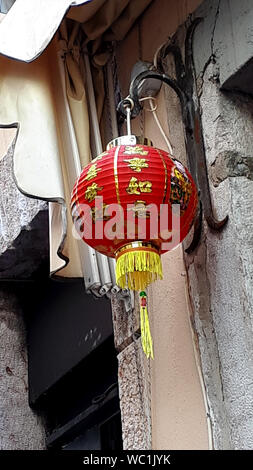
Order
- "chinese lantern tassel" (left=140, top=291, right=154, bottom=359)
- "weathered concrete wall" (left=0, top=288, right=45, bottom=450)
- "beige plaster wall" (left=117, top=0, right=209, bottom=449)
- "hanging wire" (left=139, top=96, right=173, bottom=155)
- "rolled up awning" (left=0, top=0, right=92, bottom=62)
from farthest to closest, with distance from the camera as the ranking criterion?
"weathered concrete wall" (left=0, top=288, right=45, bottom=450) → "hanging wire" (left=139, top=96, right=173, bottom=155) → "rolled up awning" (left=0, top=0, right=92, bottom=62) → "beige plaster wall" (left=117, top=0, right=209, bottom=449) → "chinese lantern tassel" (left=140, top=291, right=154, bottom=359)

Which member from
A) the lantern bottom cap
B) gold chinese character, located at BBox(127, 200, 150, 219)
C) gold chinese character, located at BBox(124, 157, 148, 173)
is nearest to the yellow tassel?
the lantern bottom cap

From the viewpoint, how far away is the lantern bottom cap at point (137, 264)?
2623mm

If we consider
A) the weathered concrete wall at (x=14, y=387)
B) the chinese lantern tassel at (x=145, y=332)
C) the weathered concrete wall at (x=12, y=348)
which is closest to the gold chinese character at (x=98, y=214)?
the chinese lantern tassel at (x=145, y=332)

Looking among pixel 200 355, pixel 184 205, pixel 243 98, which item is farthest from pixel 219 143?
pixel 200 355

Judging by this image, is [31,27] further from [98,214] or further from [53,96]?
[98,214]

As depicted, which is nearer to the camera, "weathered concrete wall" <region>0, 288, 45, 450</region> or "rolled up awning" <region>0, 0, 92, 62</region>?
"rolled up awning" <region>0, 0, 92, 62</region>

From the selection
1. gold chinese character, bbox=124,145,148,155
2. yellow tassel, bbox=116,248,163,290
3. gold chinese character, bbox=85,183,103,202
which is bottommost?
yellow tassel, bbox=116,248,163,290

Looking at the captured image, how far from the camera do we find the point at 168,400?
9.74ft

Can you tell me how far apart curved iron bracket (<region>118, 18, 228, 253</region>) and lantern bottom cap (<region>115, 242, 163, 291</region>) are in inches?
11.8

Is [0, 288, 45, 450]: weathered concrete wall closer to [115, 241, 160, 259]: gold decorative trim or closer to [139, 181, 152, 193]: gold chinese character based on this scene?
[115, 241, 160, 259]: gold decorative trim

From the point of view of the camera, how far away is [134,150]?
2.65 m

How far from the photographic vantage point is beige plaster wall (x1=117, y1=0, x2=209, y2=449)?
2.86 metres

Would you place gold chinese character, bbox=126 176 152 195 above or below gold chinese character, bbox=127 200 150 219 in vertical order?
above

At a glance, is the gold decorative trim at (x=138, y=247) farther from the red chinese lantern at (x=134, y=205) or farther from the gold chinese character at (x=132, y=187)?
the gold chinese character at (x=132, y=187)
